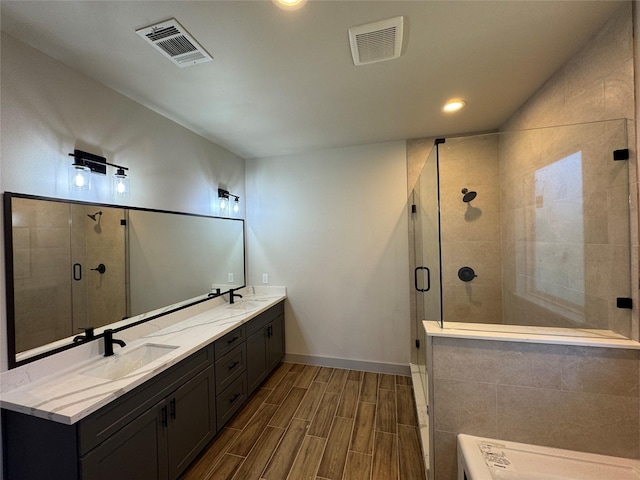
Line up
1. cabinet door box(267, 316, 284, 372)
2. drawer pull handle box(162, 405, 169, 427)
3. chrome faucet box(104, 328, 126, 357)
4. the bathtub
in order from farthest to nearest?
cabinet door box(267, 316, 284, 372) < chrome faucet box(104, 328, 126, 357) < drawer pull handle box(162, 405, 169, 427) < the bathtub

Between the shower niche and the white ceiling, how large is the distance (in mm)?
460

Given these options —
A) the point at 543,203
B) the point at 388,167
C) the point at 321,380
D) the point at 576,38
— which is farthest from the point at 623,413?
the point at 388,167

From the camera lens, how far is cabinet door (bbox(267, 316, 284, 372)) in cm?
293

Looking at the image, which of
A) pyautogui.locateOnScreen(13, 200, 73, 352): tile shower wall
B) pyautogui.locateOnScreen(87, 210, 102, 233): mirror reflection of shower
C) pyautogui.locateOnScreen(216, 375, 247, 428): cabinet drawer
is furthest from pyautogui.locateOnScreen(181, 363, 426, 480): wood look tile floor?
pyautogui.locateOnScreen(87, 210, 102, 233): mirror reflection of shower

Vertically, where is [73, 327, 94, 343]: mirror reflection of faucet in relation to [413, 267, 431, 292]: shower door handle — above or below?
below

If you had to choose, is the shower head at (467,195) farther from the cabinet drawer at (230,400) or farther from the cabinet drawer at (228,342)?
the cabinet drawer at (230,400)

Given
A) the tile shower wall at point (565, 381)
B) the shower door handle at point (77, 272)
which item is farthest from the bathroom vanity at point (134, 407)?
the tile shower wall at point (565, 381)

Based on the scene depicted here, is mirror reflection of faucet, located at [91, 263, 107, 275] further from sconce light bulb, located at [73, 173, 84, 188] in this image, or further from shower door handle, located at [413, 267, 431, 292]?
shower door handle, located at [413, 267, 431, 292]

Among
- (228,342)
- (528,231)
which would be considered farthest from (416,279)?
(228,342)

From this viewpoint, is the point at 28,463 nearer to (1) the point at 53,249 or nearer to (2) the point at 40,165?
(1) the point at 53,249

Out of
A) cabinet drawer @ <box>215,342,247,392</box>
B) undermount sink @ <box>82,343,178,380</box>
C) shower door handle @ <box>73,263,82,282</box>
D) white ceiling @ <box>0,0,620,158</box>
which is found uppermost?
white ceiling @ <box>0,0,620,158</box>

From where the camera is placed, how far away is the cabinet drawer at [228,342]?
2.07 m

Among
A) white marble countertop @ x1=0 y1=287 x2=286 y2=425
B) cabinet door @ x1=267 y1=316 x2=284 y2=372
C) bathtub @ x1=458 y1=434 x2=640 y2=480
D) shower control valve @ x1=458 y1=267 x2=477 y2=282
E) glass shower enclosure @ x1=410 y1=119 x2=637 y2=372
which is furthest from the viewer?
cabinet door @ x1=267 y1=316 x2=284 y2=372

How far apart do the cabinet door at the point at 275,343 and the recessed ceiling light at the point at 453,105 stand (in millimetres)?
2803
